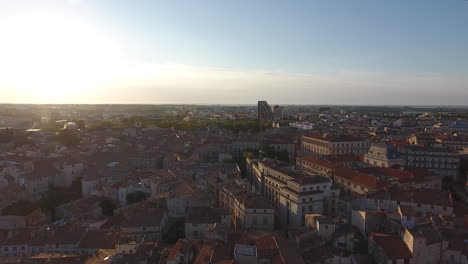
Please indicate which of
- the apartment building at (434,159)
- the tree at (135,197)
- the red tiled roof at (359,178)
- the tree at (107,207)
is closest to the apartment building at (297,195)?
the red tiled roof at (359,178)

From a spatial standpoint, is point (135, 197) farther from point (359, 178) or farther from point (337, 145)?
point (337, 145)

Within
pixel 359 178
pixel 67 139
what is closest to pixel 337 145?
pixel 359 178

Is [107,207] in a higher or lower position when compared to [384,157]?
lower

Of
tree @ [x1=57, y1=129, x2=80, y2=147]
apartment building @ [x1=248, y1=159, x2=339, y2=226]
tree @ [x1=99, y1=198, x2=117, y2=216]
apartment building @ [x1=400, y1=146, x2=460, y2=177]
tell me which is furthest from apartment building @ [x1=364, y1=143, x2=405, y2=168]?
tree @ [x1=57, y1=129, x2=80, y2=147]

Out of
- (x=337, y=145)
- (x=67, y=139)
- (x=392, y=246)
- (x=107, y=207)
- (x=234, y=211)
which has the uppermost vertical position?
(x=337, y=145)

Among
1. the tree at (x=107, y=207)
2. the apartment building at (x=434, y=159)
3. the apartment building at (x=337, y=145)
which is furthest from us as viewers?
the apartment building at (x=337, y=145)

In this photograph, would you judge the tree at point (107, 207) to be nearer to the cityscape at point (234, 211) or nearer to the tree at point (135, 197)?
the cityscape at point (234, 211)

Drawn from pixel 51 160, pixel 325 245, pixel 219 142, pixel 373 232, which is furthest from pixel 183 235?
pixel 219 142

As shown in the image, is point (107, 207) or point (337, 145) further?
point (337, 145)

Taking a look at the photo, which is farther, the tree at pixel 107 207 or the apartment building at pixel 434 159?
the apartment building at pixel 434 159
